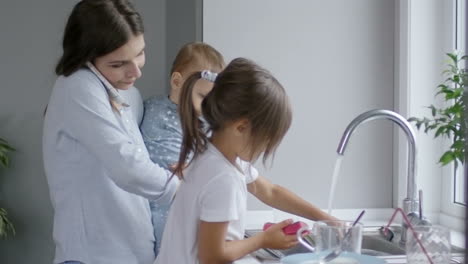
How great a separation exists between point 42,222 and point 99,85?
1.64 meters

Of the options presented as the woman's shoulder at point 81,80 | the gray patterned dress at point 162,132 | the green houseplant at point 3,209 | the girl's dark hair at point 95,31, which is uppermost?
the girl's dark hair at point 95,31

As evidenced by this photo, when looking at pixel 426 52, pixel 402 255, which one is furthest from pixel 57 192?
pixel 426 52

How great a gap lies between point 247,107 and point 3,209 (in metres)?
1.96

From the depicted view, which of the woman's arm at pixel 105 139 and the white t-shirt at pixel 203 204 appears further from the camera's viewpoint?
the woman's arm at pixel 105 139

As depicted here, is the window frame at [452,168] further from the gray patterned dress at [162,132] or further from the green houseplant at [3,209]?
the green houseplant at [3,209]

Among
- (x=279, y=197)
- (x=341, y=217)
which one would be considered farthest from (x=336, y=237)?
(x=341, y=217)

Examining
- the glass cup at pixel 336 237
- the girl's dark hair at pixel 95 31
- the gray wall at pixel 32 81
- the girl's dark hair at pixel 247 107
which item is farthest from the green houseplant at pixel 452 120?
the gray wall at pixel 32 81

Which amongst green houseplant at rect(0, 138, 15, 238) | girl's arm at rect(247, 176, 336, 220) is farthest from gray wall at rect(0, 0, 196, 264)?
girl's arm at rect(247, 176, 336, 220)

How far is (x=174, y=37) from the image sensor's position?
2.84 metres

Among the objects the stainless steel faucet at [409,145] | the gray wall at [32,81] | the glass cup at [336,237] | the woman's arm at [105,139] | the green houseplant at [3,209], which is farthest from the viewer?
the gray wall at [32,81]

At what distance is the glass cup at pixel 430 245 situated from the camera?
1.35 metres

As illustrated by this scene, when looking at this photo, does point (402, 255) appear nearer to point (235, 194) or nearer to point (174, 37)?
point (235, 194)

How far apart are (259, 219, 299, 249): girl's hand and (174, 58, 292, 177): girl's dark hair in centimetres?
14

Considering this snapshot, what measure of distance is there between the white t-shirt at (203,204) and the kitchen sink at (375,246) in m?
0.23
